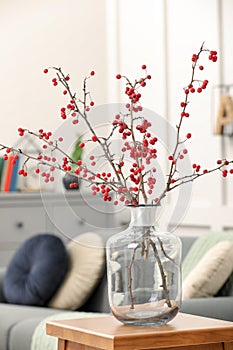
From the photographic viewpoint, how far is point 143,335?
6.07 feet

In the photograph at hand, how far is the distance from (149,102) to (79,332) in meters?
3.41

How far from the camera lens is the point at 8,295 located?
4184 millimetres

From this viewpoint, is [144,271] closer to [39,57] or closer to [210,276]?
[210,276]

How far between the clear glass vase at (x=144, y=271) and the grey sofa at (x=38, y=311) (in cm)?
100

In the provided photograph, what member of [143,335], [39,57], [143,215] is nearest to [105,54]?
[39,57]

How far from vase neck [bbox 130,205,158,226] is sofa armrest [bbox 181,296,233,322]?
1.05m

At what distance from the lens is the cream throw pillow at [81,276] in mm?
3928

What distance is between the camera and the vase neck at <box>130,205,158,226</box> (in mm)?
1936

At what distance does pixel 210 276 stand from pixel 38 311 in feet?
3.12

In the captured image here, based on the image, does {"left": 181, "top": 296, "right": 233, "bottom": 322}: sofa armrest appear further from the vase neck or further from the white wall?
the white wall

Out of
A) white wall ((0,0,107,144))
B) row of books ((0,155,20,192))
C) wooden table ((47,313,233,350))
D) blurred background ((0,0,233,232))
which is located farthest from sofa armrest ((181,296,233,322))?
white wall ((0,0,107,144))

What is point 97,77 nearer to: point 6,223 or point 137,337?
point 6,223

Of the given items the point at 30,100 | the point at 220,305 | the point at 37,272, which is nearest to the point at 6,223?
the point at 30,100

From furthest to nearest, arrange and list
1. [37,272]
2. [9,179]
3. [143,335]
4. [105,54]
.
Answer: [105,54] < [9,179] < [37,272] < [143,335]
